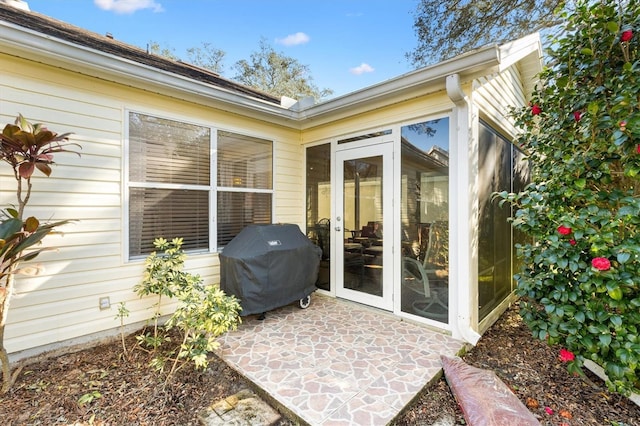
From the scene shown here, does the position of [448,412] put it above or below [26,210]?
below

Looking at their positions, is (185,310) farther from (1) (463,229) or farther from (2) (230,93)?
(1) (463,229)

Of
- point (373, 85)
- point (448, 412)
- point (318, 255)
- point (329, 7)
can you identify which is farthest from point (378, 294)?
point (329, 7)

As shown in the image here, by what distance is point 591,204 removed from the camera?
239cm

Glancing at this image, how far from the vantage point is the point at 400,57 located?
8.65 meters

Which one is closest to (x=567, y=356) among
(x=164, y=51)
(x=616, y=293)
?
(x=616, y=293)

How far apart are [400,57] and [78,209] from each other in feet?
28.8

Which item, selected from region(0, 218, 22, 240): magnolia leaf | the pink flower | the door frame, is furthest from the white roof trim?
the pink flower

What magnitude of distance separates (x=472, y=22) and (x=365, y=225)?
596cm

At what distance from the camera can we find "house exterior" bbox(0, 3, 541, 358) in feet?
9.29

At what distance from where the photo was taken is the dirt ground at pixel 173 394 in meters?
2.11

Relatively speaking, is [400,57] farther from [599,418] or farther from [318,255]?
[599,418]

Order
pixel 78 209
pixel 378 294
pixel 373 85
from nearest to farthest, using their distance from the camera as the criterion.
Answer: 1. pixel 78 209
2. pixel 373 85
3. pixel 378 294

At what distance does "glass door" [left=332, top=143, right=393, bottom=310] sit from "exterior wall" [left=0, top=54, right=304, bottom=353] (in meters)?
2.58

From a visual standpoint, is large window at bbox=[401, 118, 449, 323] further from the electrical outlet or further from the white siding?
the electrical outlet
